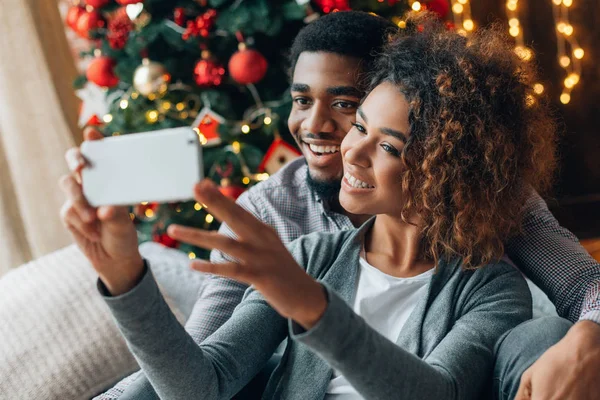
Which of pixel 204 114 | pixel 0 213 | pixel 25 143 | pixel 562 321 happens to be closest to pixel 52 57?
pixel 25 143

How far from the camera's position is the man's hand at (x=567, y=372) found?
1088 millimetres

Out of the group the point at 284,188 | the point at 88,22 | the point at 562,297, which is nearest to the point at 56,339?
the point at 284,188

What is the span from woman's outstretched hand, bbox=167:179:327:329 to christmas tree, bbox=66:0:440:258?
1.48 meters

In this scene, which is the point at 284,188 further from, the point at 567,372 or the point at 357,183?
the point at 567,372

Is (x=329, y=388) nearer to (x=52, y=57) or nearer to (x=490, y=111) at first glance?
(x=490, y=111)

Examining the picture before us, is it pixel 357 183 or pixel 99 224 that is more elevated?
pixel 99 224

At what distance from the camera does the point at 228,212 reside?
0.87 meters

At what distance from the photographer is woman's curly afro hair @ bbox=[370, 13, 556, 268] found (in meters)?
1.28

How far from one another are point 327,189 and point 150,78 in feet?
3.11

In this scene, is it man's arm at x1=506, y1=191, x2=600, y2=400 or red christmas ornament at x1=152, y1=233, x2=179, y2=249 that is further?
red christmas ornament at x1=152, y1=233, x2=179, y2=249

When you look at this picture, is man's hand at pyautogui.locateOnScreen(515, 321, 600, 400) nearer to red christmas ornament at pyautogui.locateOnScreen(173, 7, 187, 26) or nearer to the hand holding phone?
the hand holding phone

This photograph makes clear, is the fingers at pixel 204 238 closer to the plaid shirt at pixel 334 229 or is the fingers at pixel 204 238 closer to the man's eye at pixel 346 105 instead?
the plaid shirt at pixel 334 229

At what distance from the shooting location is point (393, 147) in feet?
4.24

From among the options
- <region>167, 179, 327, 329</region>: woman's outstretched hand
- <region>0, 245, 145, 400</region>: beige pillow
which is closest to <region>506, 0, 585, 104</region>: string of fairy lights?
<region>0, 245, 145, 400</region>: beige pillow
